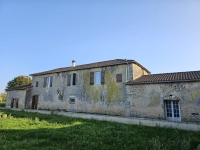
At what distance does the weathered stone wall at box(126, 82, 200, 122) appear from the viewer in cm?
1054

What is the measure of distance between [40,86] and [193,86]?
61.1ft

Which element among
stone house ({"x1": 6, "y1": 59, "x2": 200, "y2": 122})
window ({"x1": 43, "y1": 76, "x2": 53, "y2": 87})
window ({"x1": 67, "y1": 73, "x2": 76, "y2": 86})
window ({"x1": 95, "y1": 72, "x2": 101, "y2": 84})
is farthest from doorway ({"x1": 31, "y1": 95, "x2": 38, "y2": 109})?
window ({"x1": 95, "y1": 72, "x2": 101, "y2": 84})

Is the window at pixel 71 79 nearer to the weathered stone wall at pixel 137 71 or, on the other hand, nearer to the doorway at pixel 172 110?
the weathered stone wall at pixel 137 71

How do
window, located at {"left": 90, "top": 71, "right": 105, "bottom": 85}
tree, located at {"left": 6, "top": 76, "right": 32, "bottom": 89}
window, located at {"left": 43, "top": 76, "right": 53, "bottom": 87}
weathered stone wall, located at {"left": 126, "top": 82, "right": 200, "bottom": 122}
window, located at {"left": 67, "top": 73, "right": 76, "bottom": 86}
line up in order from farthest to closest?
→ 1. tree, located at {"left": 6, "top": 76, "right": 32, "bottom": 89}
2. window, located at {"left": 43, "top": 76, "right": 53, "bottom": 87}
3. window, located at {"left": 67, "top": 73, "right": 76, "bottom": 86}
4. window, located at {"left": 90, "top": 71, "right": 105, "bottom": 85}
5. weathered stone wall, located at {"left": 126, "top": 82, "right": 200, "bottom": 122}

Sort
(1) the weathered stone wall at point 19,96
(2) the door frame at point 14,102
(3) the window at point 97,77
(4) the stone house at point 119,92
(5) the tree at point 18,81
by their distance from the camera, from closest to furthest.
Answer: (4) the stone house at point 119,92 → (3) the window at point 97,77 → (1) the weathered stone wall at point 19,96 → (2) the door frame at point 14,102 → (5) the tree at point 18,81

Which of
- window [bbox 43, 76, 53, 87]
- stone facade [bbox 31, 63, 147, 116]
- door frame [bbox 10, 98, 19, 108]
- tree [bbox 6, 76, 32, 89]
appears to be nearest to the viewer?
stone facade [bbox 31, 63, 147, 116]

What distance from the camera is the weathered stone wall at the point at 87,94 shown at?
46.2 feet

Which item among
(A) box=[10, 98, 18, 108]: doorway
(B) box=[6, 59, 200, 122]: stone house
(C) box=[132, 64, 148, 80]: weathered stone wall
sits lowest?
(A) box=[10, 98, 18, 108]: doorway

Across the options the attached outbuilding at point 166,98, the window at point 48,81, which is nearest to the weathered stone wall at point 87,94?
the window at point 48,81

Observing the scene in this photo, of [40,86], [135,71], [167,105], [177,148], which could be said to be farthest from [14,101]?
[177,148]

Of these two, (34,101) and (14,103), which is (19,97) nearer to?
(14,103)

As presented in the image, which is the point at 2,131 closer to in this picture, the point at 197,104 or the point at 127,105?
the point at 127,105

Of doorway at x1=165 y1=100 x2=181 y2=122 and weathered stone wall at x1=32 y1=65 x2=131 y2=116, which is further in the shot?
weathered stone wall at x1=32 y1=65 x2=131 y2=116

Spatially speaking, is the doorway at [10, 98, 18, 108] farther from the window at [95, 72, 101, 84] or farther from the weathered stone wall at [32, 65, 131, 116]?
the window at [95, 72, 101, 84]
